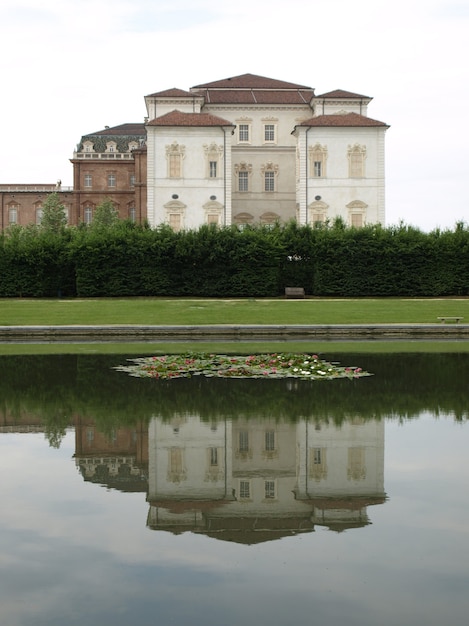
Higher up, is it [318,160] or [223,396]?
[318,160]

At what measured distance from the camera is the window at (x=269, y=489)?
7.00 metres

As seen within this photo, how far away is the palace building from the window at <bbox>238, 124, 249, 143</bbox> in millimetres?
91

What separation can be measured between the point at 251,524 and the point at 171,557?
90cm

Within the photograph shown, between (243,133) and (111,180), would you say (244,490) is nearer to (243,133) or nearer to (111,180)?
(243,133)

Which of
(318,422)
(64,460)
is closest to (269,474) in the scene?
(64,460)

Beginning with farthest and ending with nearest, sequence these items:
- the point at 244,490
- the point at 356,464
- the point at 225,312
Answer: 1. the point at 225,312
2. the point at 356,464
3. the point at 244,490

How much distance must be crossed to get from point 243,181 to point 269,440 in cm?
6743

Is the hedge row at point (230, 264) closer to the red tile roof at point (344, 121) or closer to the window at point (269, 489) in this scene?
the red tile roof at point (344, 121)

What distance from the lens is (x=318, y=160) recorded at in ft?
225

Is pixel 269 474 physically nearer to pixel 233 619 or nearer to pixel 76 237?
pixel 233 619

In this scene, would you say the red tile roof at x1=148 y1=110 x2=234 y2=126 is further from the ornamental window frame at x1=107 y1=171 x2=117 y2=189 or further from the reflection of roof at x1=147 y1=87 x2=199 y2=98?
the ornamental window frame at x1=107 y1=171 x2=117 y2=189

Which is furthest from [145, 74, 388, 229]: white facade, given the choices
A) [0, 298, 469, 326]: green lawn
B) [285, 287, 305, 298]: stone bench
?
[0, 298, 469, 326]: green lawn

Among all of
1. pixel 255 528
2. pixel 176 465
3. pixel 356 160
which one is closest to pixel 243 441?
pixel 176 465

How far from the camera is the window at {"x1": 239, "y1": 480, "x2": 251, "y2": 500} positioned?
700cm
